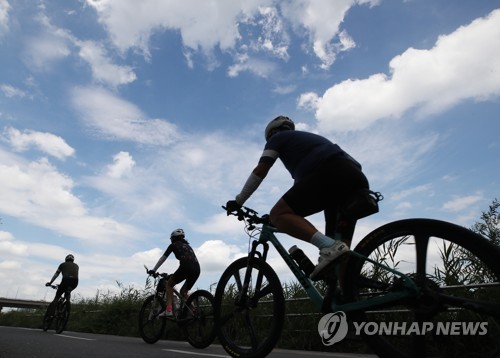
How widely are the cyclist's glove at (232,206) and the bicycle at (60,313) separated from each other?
30.8 feet

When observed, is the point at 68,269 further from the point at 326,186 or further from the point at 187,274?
the point at 326,186

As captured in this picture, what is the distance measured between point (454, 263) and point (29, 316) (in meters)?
18.2

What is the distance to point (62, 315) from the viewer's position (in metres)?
11.6

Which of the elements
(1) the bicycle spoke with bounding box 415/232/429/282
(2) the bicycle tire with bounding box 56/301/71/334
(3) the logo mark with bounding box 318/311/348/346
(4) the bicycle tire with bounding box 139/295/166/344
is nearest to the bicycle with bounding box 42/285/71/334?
(2) the bicycle tire with bounding box 56/301/71/334

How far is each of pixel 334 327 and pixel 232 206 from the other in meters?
1.47

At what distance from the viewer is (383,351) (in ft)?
9.15

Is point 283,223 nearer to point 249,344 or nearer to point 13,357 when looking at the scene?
point 249,344

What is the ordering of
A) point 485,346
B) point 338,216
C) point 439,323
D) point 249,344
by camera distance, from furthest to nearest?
point 485,346 < point 249,344 < point 338,216 < point 439,323

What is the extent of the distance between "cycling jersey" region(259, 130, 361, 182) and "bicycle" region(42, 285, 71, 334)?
10054 mm

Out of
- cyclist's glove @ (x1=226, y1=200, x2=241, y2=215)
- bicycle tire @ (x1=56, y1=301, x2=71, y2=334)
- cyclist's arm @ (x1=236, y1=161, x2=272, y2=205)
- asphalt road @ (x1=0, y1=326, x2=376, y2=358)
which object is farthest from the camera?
bicycle tire @ (x1=56, y1=301, x2=71, y2=334)

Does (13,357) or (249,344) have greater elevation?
(249,344)

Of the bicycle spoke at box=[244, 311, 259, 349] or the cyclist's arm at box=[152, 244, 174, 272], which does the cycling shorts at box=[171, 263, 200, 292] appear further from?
the bicycle spoke at box=[244, 311, 259, 349]

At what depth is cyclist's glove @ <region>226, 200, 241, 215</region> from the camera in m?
3.97

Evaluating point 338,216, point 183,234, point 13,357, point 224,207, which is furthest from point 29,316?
point 338,216
